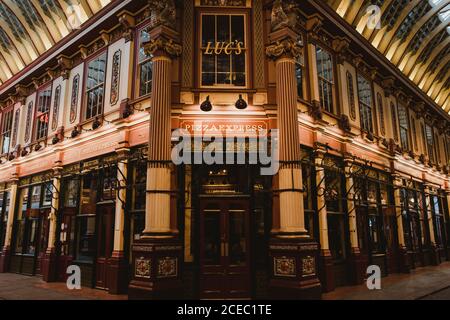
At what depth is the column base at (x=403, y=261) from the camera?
45.1 ft

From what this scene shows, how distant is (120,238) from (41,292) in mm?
2678

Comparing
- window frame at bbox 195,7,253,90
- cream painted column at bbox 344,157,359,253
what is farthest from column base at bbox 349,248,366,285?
window frame at bbox 195,7,253,90

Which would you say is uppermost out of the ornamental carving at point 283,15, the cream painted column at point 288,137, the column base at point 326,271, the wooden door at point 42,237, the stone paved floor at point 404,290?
the ornamental carving at point 283,15

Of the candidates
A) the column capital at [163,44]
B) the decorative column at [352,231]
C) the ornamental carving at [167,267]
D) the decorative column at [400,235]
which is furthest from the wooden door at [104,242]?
the decorative column at [400,235]

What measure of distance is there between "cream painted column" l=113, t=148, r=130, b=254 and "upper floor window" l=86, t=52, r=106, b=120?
2.43m

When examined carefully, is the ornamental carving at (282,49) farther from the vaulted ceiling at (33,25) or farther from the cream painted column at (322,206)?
the vaulted ceiling at (33,25)

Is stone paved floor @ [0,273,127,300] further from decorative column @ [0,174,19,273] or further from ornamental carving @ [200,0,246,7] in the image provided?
ornamental carving @ [200,0,246,7]

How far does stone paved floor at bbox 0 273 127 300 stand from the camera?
9.20m

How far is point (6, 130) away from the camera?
17359 mm

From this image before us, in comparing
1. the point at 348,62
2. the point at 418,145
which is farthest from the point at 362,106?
the point at 418,145

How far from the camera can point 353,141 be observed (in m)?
12.7

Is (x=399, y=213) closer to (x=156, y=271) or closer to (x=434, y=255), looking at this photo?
(x=434, y=255)

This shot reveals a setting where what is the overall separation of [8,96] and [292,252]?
15730 mm

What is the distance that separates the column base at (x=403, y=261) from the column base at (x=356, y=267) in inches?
134
